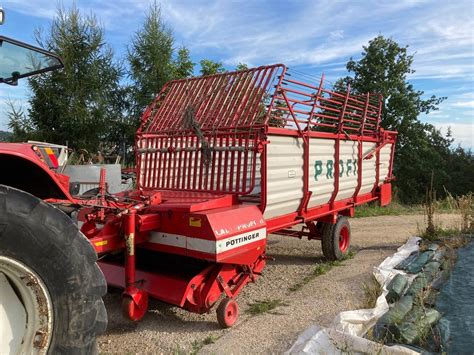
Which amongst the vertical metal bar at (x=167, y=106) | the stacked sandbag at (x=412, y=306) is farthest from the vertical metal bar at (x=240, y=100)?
the stacked sandbag at (x=412, y=306)

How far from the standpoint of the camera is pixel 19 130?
35.7ft

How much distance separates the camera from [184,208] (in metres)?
3.32

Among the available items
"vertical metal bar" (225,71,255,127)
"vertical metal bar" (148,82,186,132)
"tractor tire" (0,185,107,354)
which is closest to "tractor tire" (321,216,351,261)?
"vertical metal bar" (225,71,255,127)

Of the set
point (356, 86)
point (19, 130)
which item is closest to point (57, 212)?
point (19, 130)

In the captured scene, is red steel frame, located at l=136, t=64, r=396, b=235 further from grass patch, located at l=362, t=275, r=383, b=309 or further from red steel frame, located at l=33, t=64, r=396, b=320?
grass patch, located at l=362, t=275, r=383, b=309

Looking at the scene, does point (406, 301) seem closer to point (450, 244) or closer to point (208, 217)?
point (208, 217)

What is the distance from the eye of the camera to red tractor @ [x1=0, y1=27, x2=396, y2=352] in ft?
6.31

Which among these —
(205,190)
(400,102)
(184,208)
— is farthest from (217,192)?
(400,102)

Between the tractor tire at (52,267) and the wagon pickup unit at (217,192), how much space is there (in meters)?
0.48

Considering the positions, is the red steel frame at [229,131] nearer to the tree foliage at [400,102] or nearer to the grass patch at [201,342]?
the grass patch at [201,342]

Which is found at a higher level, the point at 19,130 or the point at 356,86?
the point at 356,86

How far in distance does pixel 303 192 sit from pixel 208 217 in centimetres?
159

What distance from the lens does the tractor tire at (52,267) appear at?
1.85 m

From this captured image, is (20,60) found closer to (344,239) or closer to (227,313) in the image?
(227,313)
